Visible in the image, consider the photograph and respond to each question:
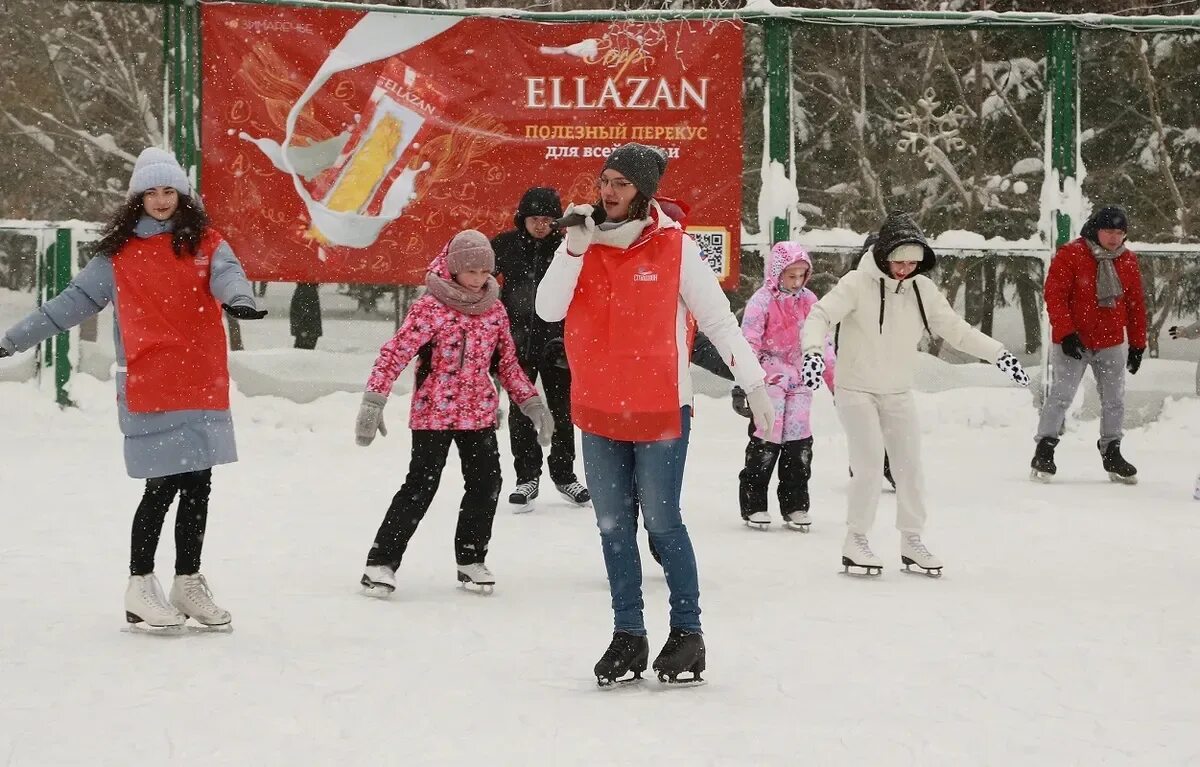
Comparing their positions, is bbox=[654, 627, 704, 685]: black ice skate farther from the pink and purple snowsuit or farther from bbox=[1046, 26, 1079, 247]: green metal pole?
bbox=[1046, 26, 1079, 247]: green metal pole

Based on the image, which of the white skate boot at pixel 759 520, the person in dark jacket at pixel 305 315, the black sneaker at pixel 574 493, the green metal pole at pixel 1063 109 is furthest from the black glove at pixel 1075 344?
the person in dark jacket at pixel 305 315

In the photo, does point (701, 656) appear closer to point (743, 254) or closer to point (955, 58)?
point (743, 254)

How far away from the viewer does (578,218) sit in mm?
5035

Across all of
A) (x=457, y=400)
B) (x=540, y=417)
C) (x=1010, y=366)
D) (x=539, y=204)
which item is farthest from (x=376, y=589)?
(x=539, y=204)

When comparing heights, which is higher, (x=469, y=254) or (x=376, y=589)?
(x=469, y=254)

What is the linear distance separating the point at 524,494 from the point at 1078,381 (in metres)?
4.03

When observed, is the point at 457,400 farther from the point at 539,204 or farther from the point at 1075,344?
the point at 1075,344

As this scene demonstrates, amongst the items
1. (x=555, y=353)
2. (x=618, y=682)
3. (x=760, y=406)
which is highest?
(x=555, y=353)

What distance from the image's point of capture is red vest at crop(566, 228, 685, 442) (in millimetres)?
5195

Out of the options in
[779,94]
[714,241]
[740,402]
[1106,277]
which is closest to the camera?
[740,402]

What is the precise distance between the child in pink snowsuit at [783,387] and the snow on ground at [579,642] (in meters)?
0.23

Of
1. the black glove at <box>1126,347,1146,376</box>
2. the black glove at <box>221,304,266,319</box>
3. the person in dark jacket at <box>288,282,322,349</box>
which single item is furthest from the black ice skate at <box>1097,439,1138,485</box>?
the black glove at <box>221,304,266,319</box>

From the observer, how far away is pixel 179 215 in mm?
5934

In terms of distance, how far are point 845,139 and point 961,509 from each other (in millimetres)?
5575
